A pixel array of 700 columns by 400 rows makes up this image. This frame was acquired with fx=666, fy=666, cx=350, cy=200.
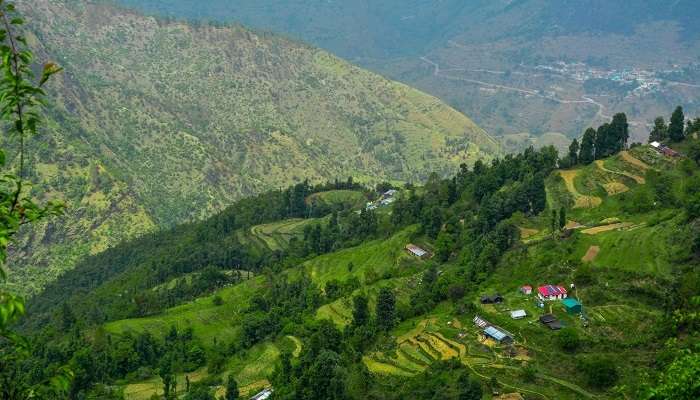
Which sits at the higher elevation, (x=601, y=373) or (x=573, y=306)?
(x=601, y=373)

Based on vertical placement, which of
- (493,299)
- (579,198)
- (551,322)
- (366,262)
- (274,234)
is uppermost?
(551,322)

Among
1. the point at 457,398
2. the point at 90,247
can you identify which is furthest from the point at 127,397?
the point at 90,247

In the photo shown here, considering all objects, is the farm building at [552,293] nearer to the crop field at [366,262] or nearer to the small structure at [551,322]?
the small structure at [551,322]

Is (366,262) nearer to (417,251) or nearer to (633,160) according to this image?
(417,251)

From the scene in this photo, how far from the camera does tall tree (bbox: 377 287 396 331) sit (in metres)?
77.0

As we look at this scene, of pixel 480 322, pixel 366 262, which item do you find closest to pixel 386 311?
pixel 480 322

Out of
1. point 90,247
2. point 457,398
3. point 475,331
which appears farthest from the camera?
point 90,247

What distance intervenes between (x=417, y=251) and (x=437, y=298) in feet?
72.0

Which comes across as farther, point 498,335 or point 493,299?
point 493,299

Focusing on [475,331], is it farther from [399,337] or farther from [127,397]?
[127,397]

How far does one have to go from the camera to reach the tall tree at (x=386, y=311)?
77.0 metres

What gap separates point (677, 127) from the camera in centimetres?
10175

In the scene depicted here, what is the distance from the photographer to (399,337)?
72188 mm

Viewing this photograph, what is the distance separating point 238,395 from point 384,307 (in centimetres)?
1915
